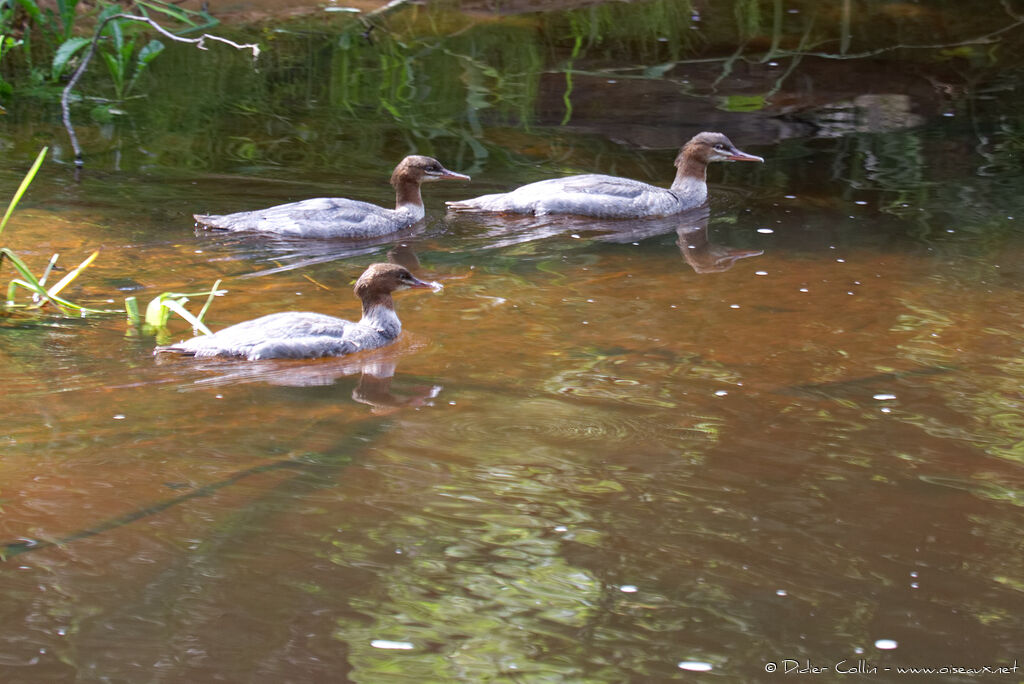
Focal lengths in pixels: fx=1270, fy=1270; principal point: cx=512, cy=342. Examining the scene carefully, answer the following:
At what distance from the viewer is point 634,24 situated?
16.2 metres

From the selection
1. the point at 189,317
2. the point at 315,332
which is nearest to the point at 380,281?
the point at 315,332

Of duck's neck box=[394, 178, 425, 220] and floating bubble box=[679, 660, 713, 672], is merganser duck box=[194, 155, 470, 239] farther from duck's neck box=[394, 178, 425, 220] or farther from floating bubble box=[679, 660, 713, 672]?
floating bubble box=[679, 660, 713, 672]

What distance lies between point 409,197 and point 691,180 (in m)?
2.46

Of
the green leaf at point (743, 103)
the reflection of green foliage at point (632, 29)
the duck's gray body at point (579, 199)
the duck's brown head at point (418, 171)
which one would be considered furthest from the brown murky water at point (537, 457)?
the reflection of green foliage at point (632, 29)

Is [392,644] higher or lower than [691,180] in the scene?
lower

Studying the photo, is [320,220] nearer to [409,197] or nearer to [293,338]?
[409,197]

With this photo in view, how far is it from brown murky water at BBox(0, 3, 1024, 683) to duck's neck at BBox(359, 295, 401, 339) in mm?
131

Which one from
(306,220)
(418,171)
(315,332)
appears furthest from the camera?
(418,171)

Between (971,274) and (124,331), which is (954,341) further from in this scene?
(124,331)

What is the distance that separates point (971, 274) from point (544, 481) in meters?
4.35

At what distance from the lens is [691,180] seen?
10844mm

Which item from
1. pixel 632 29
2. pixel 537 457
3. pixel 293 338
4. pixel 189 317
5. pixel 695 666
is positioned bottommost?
pixel 695 666

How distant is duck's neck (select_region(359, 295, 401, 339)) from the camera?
737 centimetres

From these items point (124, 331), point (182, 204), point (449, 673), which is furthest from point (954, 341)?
point (182, 204)
